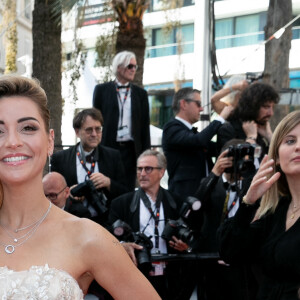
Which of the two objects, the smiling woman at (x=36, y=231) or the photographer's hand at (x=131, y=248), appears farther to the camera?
the photographer's hand at (x=131, y=248)

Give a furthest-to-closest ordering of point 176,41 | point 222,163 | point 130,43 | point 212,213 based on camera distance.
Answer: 1. point 176,41
2. point 130,43
3. point 212,213
4. point 222,163

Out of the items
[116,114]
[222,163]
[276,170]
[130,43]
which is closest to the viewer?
[276,170]

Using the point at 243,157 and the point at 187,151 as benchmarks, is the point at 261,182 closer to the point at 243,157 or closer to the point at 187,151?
the point at 243,157

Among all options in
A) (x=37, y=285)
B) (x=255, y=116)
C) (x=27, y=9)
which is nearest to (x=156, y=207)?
(x=255, y=116)

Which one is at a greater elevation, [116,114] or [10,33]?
[10,33]

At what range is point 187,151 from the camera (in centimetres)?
572

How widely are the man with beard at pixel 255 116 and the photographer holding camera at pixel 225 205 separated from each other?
1.43ft

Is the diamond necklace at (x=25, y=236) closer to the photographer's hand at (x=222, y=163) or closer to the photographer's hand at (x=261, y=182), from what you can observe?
the photographer's hand at (x=261, y=182)

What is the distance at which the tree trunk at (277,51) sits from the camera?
320 inches

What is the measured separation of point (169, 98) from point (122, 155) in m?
6.86

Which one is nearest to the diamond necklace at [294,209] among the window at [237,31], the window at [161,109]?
the window at [237,31]

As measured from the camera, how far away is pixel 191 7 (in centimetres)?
1050

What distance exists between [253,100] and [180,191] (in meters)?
1.10

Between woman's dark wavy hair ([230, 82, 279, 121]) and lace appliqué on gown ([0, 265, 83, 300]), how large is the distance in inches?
135
